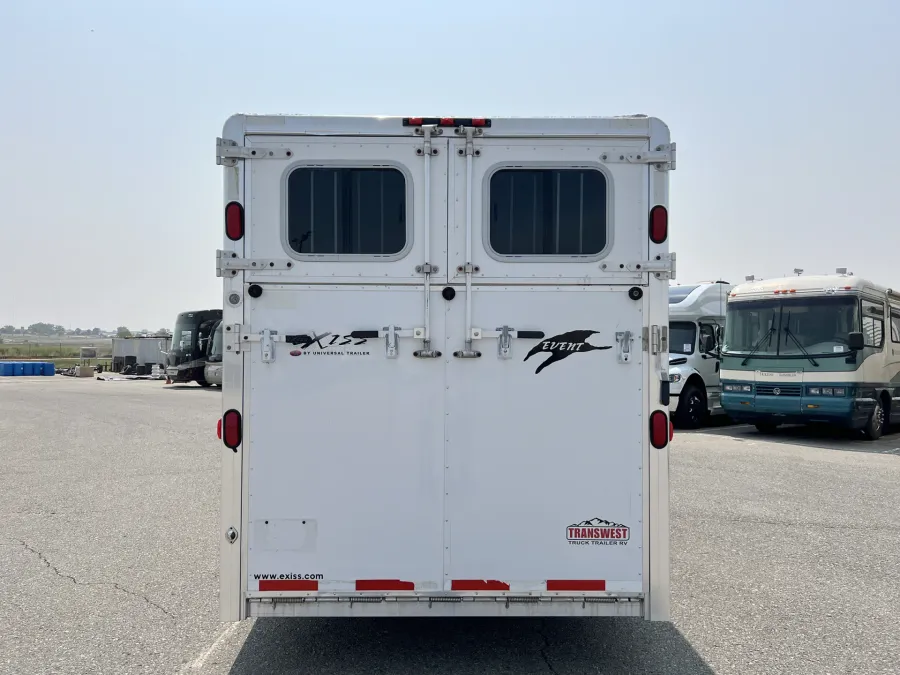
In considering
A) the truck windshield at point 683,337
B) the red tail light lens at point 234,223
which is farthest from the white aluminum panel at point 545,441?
the truck windshield at point 683,337

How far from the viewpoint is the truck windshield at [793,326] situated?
1414cm

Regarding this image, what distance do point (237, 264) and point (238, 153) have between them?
56 centimetres

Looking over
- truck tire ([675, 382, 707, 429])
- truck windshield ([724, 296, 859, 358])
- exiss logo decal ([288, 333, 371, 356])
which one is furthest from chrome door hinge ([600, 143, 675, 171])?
truck tire ([675, 382, 707, 429])

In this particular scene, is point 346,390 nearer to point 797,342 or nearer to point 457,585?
point 457,585

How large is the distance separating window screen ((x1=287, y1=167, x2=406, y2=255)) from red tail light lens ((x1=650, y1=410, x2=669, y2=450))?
154 centimetres

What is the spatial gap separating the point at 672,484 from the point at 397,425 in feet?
21.1

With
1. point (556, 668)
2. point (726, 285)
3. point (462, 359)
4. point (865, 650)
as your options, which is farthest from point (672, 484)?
point (726, 285)

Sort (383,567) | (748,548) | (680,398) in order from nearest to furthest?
1. (383,567)
2. (748,548)
3. (680,398)

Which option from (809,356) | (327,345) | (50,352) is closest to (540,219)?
(327,345)

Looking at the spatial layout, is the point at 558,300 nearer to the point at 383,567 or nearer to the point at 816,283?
the point at 383,567

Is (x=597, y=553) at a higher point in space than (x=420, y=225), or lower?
lower

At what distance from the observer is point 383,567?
13.4ft

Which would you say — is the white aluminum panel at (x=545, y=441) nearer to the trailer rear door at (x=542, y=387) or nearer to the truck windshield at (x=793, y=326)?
the trailer rear door at (x=542, y=387)

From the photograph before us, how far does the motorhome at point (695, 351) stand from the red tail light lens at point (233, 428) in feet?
42.7
